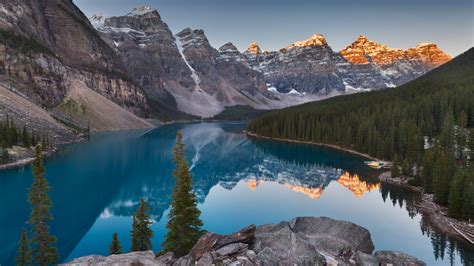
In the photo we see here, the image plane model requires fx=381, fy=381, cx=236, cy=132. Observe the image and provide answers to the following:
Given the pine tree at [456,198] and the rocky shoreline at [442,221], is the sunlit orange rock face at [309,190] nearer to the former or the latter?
the rocky shoreline at [442,221]

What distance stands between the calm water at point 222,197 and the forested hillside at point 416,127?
6.20 metres

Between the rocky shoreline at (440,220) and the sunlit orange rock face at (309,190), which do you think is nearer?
the rocky shoreline at (440,220)

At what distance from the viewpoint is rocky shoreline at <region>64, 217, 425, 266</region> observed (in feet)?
61.5

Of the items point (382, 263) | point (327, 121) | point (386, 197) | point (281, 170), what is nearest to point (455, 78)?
point (327, 121)

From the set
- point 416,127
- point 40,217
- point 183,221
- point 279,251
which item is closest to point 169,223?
point 183,221

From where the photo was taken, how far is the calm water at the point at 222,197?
40688mm

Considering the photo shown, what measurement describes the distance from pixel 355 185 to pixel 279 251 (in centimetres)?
5634

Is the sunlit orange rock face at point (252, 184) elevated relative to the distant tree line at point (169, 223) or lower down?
lower down

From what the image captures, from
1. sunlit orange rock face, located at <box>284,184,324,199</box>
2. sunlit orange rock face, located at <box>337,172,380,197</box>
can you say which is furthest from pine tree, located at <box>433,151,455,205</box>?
sunlit orange rock face, located at <box>284,184,324,199</box>

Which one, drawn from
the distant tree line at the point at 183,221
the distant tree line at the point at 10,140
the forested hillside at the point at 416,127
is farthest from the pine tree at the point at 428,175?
the distant tree line at the point at 10,140

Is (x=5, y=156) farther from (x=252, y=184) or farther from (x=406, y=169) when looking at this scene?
(x=406, y=169)

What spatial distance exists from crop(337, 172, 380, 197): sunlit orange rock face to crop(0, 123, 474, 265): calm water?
187 millimetres

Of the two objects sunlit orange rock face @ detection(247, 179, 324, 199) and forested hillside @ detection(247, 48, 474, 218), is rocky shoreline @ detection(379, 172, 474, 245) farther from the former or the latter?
sunlit orange rock face @ detection(247, 179, 324, 199)

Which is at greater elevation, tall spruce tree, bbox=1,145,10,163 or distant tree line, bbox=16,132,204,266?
distant tree line, bbox=16,132,204,266
